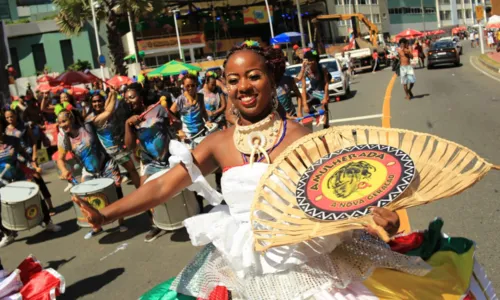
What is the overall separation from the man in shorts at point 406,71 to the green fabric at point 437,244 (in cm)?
1387

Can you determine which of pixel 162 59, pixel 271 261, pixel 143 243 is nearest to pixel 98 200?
pixel 143 243

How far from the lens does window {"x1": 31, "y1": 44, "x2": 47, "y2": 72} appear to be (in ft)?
142

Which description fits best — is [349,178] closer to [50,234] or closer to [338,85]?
[50,234]

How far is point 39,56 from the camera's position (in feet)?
143

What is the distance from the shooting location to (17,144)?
24.6 feet

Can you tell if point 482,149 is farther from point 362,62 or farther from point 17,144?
point 362,62

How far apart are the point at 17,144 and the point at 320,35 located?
5898 centimetres

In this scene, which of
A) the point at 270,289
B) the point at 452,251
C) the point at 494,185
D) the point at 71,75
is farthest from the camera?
the point at 71,75

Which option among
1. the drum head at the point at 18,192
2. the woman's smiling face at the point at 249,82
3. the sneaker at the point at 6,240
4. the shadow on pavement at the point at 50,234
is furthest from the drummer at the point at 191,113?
the woman's smiling face at the point at 249,82

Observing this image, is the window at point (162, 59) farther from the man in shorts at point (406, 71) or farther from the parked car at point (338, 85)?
the man in shorts at point (406, 71)

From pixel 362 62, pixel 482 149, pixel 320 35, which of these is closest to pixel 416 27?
pixel 320 35

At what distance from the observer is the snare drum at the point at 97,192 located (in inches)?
243

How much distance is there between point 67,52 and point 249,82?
4442cm

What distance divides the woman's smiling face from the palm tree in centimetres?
2177
